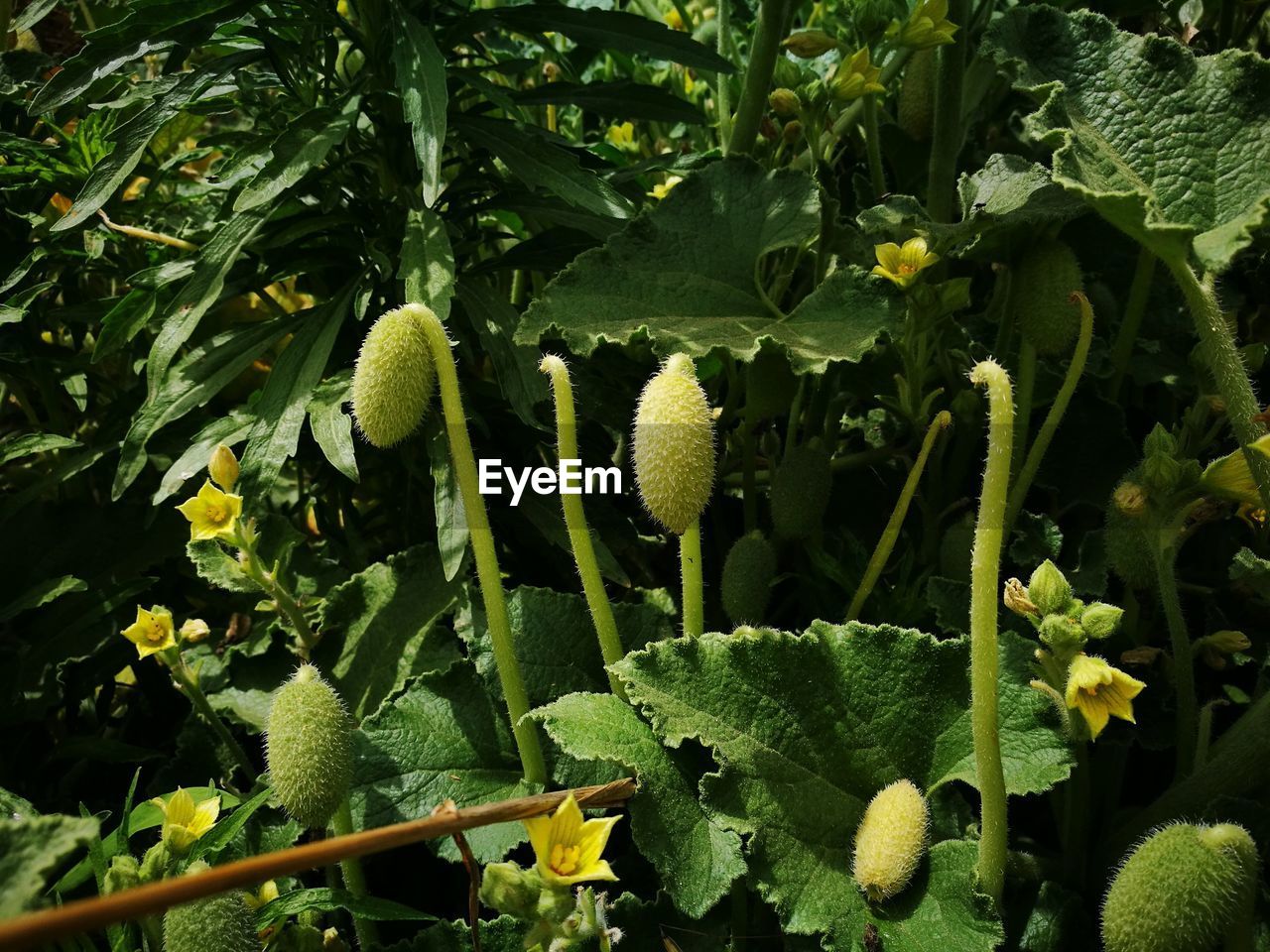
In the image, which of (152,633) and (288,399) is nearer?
(152,633)

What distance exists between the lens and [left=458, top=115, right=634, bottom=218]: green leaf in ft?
5.28

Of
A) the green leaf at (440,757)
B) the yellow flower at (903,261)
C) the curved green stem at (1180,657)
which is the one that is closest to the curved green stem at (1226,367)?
the curved green stem at (1180,657)

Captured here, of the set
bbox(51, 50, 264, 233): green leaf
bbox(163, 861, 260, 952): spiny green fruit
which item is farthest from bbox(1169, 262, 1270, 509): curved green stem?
bbox(51, 50, 264, 233): green leaf

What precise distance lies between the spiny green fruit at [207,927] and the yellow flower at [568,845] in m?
0.29

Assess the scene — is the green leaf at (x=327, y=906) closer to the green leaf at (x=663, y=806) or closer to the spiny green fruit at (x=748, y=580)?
the green leaf at (x=663, y=806)

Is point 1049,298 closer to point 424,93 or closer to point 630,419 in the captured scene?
point 630,419

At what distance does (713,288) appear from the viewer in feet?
5.15

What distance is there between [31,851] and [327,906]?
15.6 inches

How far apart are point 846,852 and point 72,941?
2.51ft

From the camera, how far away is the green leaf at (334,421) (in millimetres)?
1506

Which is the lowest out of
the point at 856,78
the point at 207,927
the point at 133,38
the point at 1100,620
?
the point at 207,927

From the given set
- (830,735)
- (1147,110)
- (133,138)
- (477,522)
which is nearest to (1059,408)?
(1147,110)

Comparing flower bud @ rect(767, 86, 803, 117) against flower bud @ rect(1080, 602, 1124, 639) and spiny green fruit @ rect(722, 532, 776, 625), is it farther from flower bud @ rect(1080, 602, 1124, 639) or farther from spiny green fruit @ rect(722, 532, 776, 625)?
flower bud @ rect(1080, 602, 1124, 639)

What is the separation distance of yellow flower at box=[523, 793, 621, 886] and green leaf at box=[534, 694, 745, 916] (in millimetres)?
99
